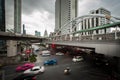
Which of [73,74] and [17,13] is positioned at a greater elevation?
[17,13]

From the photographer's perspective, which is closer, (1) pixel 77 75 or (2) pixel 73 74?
(1) pixel 77 75

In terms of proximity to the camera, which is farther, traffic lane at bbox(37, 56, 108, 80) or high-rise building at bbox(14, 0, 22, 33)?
high-rise building at bbox(14, 0, 22, 33)

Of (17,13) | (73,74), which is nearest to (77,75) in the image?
(73,74)

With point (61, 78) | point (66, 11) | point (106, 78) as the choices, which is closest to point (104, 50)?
point (106, 78)

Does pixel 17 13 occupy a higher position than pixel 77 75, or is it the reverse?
pixel 17 13

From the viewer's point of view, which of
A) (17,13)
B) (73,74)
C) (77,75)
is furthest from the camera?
(17,13)

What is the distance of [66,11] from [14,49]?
121 m

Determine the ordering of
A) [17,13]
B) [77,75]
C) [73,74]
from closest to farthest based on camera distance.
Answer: [77,75] → [73,74] → [17,13]

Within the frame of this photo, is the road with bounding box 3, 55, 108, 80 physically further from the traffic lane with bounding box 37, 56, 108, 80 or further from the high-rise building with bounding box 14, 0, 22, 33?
the high-rise building with bounding box 14, 0, 22, 33

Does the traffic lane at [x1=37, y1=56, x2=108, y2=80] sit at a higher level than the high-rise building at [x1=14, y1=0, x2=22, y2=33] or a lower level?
lower

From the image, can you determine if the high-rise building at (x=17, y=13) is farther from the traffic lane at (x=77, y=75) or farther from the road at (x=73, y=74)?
the traffic lane at (x=77, y=75)

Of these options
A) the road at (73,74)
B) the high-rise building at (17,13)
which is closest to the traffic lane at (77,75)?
the road at (73,74)

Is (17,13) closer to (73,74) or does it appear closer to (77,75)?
(73,74)

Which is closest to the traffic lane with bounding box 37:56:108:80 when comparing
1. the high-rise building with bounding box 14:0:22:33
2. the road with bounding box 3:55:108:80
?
the road with bounding box 3:55:108:80
